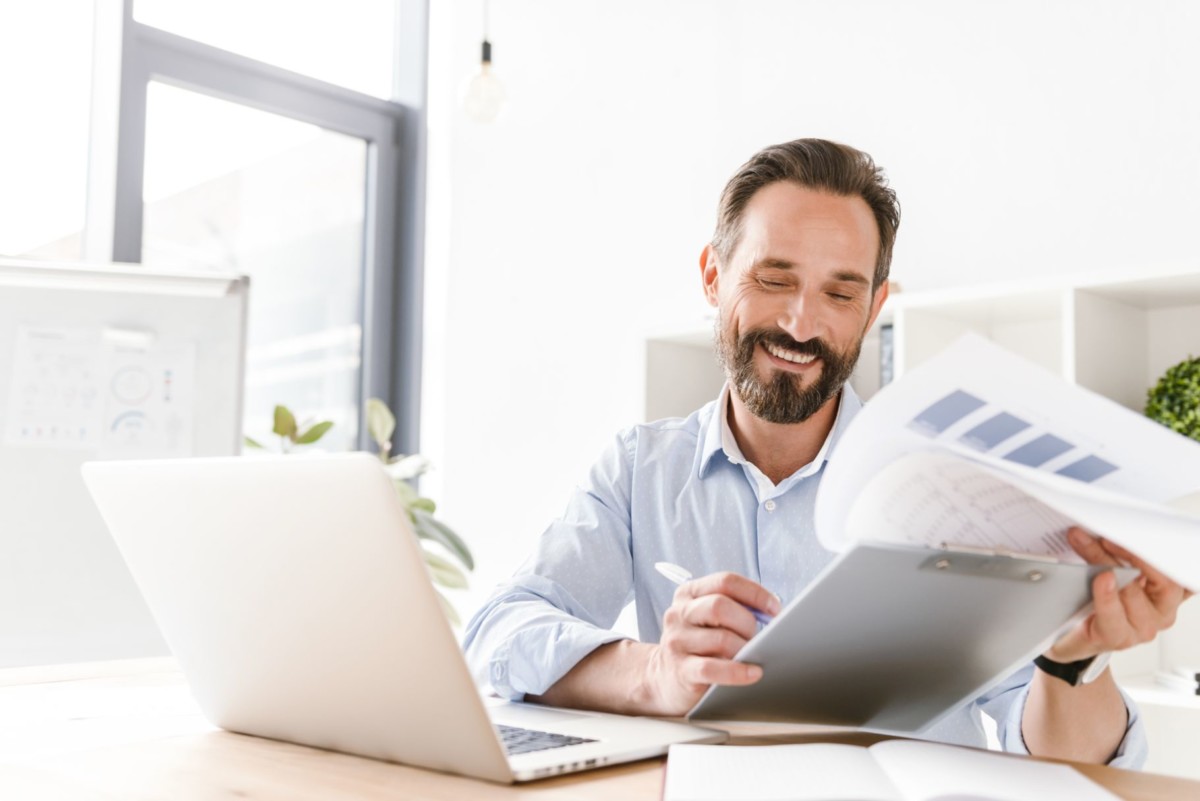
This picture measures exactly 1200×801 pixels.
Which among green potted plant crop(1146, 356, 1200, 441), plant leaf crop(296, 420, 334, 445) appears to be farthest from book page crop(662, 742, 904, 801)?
plant leaf crop(296, 420, 334, 445)

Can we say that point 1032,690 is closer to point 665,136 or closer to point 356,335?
point 665,136

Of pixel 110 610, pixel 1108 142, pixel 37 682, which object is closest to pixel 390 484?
pixel 37 682

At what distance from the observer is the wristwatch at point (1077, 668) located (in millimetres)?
907

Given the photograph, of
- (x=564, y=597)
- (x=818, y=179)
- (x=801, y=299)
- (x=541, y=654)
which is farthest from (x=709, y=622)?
(x=818, y=179)

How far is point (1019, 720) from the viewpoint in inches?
40.7

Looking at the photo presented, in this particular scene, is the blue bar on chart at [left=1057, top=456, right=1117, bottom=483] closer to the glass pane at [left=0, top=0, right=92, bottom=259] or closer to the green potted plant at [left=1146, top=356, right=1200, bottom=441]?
the green potted plant at [left=1146, top=356, right=1200, bottom=441]

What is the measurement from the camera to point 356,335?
383 centimetres

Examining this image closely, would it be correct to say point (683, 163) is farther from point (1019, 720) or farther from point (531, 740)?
point (531, 740)

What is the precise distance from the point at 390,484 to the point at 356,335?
10.6 ft

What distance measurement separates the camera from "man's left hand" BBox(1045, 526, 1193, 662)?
2.62ft

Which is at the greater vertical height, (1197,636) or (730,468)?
(730,468)

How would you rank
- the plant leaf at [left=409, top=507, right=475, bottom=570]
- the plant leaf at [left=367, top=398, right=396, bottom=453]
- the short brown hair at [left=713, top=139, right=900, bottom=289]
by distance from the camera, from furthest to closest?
the plant leaf at [left=367, top=398, right=396, bottom=453]
the plant leaf at [left=409, top=507, right=475, bottom=570]
the short brown hair at [left=713, top=139, right=900, bottom=289]

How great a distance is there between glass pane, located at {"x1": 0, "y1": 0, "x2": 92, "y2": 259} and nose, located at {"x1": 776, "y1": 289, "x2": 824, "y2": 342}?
244 cm

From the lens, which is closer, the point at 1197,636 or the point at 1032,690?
the point at 1032,690
